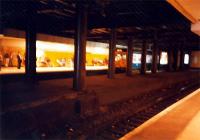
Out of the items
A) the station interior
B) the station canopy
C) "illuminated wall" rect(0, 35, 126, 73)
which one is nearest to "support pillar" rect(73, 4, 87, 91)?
the station interior

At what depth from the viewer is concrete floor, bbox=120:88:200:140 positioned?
4.96 metres

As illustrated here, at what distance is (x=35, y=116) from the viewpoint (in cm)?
697

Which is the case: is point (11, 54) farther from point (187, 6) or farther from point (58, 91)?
point (187, 6)

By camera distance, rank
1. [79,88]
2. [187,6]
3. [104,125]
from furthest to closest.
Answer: [79,88], [104,125], [187,6]

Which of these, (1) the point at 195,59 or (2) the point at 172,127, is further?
(1) the point at 195,59

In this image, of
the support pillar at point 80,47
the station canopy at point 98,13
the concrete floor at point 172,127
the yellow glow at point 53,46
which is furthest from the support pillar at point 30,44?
the concrete floor at point 172,127

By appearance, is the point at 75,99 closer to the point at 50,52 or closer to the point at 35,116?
the point at 35,116

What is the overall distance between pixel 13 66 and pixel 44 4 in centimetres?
578

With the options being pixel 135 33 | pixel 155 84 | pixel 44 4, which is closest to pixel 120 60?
pixel 135 33

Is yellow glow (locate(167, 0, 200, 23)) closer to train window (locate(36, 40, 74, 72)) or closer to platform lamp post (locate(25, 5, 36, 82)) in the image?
platform lamp post (locate(25, 5, 36, 82))

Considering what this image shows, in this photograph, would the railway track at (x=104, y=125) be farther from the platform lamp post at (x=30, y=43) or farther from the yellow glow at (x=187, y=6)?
the platform lamp post at (x=30, y=43)

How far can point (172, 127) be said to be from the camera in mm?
5660

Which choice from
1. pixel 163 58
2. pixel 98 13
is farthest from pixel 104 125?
pixel 163 58

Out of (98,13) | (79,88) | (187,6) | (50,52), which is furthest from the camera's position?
(50,52)
